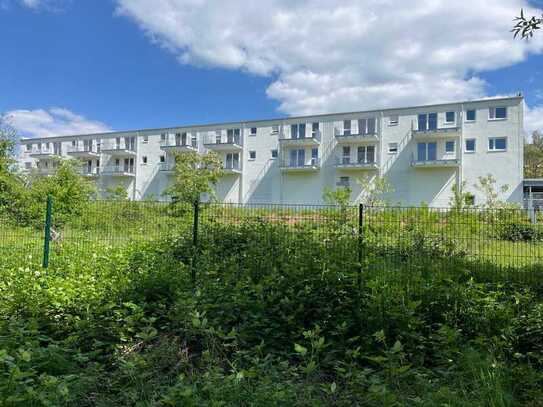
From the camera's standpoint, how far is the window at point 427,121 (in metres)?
37.1

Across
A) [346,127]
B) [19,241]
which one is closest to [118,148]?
[346,127]

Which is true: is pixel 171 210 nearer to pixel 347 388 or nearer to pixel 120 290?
pixel 120 290

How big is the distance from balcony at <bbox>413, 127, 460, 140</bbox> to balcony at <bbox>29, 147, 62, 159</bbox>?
154 feet

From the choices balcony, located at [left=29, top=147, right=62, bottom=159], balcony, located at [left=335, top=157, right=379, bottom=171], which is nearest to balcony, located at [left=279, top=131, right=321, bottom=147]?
balcony, located at [left=335, top=157, right=379, bottom=171]

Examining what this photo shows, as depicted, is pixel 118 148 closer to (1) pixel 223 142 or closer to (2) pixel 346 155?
(1) pixel 223 142

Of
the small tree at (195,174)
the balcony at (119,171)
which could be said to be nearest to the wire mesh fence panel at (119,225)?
the small tree at (195,174)

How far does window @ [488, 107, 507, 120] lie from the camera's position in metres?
34.7

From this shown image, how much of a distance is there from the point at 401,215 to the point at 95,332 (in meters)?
4.83

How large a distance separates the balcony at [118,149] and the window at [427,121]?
3457 centimetres

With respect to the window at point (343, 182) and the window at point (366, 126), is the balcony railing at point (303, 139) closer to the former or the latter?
the window at point (366, 126)

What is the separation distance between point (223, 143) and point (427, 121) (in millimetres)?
21602

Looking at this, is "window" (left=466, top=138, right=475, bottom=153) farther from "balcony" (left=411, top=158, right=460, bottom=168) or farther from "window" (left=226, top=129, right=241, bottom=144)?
"window" (left=226, top=129, right=241, bottom=144)

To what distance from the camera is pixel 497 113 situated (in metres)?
35.0

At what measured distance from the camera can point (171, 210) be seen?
776cm
